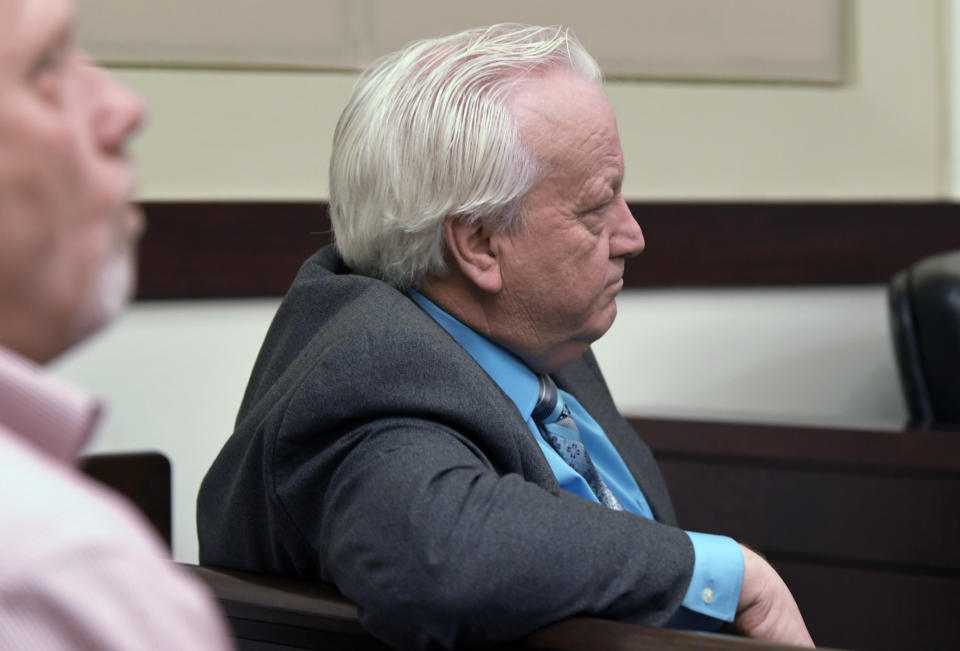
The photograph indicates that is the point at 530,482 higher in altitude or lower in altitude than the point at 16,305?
lower

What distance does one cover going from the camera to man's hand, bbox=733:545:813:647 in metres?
1.64

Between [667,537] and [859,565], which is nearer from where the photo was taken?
[667,537]

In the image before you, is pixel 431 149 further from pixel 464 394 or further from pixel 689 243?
pixel 689 243

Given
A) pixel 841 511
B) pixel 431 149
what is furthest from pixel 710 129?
pixel 431 149

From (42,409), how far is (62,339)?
0.08 m

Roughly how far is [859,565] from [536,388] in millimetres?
1203

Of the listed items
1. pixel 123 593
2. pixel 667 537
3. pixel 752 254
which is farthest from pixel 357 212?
pixel 752 254

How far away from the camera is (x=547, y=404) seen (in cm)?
186

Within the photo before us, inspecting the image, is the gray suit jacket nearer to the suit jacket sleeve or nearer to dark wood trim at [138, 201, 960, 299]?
the suit jacket sleeve

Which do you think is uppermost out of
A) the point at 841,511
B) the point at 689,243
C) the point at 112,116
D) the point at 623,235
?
the point at 112,116

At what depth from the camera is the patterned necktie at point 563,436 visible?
6.11 feet

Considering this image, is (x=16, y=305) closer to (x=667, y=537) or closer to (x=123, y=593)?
(x=123, y=593)

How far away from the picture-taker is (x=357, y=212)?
179cm

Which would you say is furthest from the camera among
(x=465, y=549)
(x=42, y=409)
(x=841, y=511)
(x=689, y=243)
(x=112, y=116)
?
(x=689, y=243)
